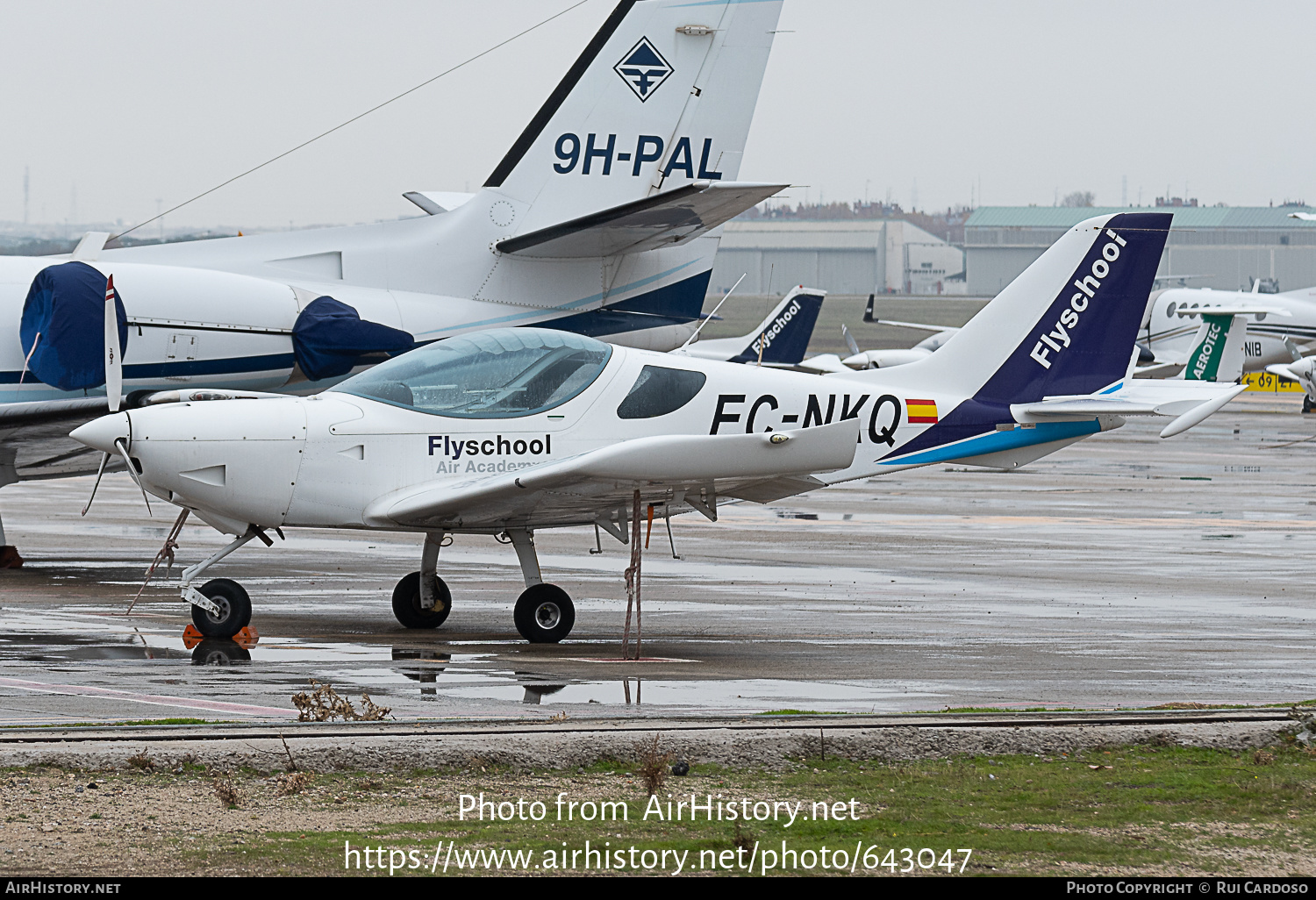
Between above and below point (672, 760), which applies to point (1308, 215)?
above

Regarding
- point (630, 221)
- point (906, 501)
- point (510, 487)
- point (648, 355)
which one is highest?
point (630, 221)

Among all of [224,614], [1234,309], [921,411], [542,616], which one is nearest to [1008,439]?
[921,411]

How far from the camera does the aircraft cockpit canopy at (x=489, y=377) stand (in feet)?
37.8

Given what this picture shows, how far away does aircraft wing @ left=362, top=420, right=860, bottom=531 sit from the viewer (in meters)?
10.5

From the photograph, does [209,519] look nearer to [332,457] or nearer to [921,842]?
[332,457]

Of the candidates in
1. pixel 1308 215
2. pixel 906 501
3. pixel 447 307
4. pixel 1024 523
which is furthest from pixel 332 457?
pixel 1308 215

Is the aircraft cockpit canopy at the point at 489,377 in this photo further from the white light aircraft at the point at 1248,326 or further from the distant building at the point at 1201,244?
the distant building at the point at 1201,244

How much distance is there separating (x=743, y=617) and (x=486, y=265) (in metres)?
6.11

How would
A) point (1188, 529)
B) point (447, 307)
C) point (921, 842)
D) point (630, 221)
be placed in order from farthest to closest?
point (1188, 529) < point (447, 307) < point (630, 221) < point (921, 842)

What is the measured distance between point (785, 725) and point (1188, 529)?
14.0 meters

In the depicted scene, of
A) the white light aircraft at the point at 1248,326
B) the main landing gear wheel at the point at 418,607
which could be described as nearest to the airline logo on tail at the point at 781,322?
the white light aircraft at the point at 1248,326

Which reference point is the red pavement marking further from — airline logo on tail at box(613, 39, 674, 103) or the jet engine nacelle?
airline logo on tail at box(613, 39, 674, 103)

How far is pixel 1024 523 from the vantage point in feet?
67.7

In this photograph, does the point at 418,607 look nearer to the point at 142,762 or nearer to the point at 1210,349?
the point at 142,762
